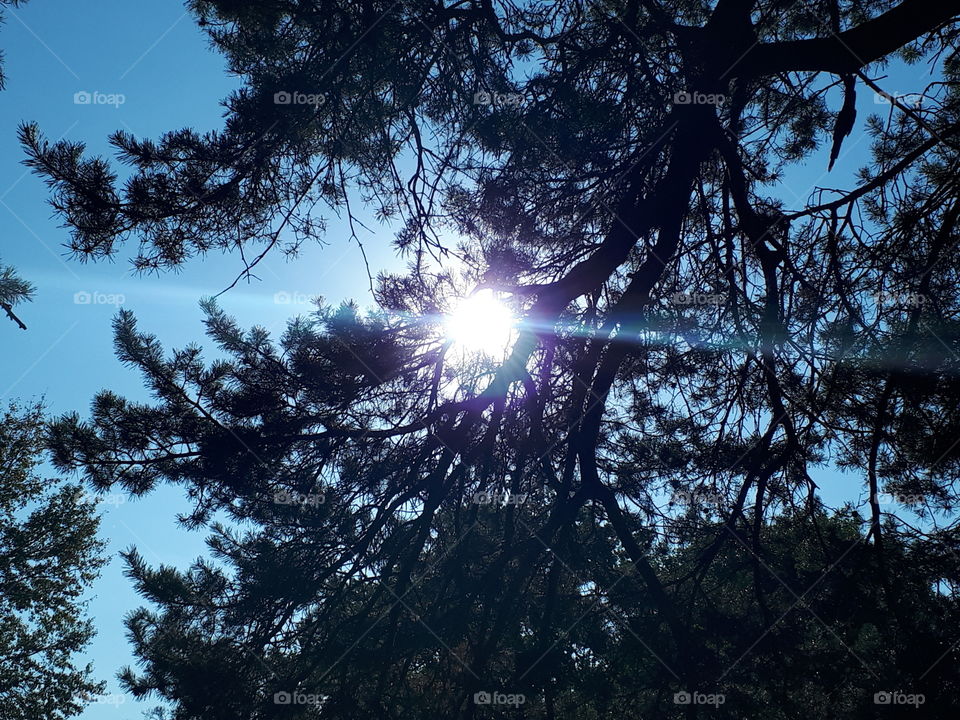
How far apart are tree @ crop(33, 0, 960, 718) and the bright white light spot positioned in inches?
4.7

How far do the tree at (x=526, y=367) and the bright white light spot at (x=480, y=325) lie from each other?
0.12 m

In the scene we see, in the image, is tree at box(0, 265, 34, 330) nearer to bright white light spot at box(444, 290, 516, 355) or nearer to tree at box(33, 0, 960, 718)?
tree at box(33, 0, 960, 718)

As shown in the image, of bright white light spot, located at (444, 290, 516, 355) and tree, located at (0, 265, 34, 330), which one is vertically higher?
bright white light spot, located at (444, 290, 516, 355)

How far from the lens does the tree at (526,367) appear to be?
10.8ft

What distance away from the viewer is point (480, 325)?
455cm

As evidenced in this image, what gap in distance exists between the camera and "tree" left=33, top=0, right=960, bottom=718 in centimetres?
330

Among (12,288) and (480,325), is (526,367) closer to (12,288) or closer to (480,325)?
(480,325)

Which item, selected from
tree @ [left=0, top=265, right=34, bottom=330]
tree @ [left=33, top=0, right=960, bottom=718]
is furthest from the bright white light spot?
tree @ [left=0, top=265, right=34, bottom=330]

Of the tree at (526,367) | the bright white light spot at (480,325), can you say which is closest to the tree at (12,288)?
the tree at (526,367)

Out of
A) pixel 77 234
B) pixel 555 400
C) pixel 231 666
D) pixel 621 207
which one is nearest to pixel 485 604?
pixel 231 666

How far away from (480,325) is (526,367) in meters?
0.47

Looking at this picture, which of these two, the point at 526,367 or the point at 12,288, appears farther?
the point at 526,367

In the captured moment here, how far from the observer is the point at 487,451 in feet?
12.8

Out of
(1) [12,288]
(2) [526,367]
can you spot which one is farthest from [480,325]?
(1) [12,288]
